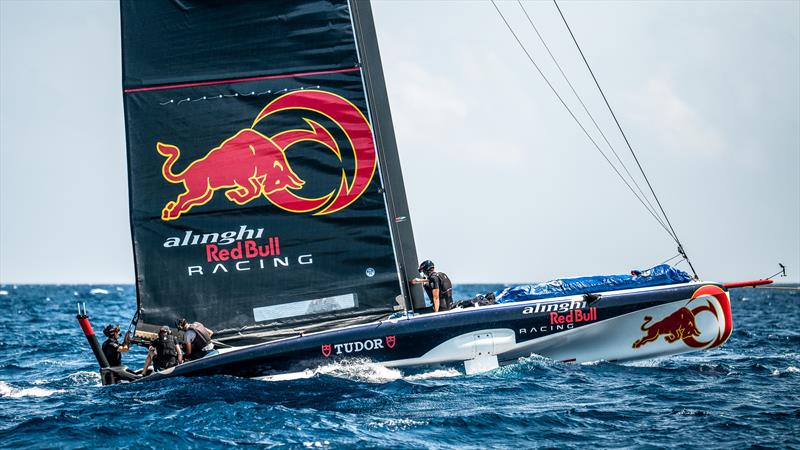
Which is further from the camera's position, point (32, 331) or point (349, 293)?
point (32, 331)

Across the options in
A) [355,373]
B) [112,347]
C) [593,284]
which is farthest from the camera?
[593,284]

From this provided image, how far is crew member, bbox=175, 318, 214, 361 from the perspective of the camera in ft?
40.6

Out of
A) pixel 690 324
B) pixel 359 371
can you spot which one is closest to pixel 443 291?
pixel 359 371

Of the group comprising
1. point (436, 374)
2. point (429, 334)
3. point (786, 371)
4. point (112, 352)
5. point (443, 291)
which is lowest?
point (786, 371)

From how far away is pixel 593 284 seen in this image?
518 inches

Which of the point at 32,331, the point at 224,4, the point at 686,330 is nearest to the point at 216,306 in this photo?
the point at 224,4

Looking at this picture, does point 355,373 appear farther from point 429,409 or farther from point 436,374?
point 429,409

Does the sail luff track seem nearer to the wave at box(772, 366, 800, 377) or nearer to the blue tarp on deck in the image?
the blue tarp on deck

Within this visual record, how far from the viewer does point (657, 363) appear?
14336 millimetres

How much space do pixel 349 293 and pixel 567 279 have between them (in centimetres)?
355

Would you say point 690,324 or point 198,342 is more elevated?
point 198,342

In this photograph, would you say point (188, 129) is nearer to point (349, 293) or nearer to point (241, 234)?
point (241, 234)

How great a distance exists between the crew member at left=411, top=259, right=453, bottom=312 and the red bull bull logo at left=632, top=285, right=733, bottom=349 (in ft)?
9.98

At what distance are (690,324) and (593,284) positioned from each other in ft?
5.23
